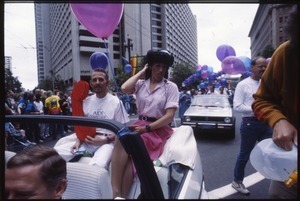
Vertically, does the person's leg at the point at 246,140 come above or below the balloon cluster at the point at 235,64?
below

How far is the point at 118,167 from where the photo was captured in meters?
1.94

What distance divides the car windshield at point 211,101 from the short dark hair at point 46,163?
749 cm

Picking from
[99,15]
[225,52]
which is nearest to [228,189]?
[99,15]

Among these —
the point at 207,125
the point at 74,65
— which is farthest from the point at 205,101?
the point at 74,65

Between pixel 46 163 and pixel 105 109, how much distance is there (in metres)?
1.71

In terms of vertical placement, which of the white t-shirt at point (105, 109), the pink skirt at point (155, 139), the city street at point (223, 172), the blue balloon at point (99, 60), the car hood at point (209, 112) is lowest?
the city street at point (223, 172)

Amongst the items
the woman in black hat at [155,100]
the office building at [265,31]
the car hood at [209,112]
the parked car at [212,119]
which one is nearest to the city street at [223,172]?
the parked car at [212,119]

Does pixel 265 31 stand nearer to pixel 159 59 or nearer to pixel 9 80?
pixel 159 59

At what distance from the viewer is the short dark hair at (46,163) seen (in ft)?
3.47

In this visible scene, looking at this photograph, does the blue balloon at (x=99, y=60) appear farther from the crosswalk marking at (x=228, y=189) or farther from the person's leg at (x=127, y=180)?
the crosswalk marking at (x=228, y=189)

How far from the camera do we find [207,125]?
24.2 feet

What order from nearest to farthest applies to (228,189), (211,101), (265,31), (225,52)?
(228,189), (225,52), (211,101), (265,31)

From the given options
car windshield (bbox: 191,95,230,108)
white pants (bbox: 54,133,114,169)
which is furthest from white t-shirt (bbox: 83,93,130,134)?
car windshield (bbox: 191,95,230,108)

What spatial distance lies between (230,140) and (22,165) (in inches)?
270
